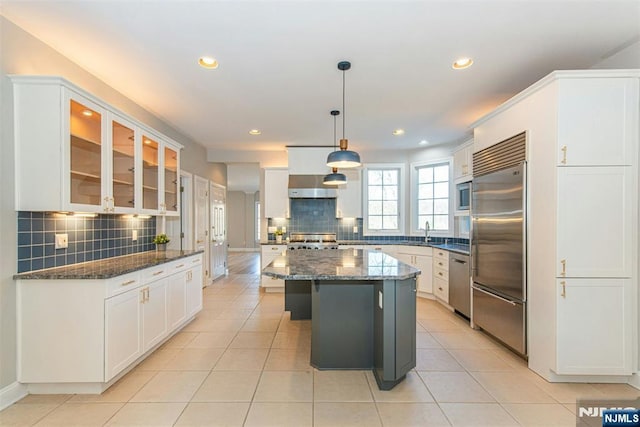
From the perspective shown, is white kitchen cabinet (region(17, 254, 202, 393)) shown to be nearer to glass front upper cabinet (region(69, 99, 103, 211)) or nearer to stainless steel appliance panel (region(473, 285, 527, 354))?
glass front upper cabinet (region(69, 99, 103, 211))

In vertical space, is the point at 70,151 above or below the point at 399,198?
above

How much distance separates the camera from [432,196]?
17.8ft

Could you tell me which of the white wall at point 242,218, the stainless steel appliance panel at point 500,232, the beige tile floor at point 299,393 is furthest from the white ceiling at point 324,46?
the white wall at point 242,218

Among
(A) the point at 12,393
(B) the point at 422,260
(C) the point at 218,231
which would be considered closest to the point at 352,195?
(B) the point at 422,260

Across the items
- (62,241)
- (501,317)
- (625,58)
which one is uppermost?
(625,58)

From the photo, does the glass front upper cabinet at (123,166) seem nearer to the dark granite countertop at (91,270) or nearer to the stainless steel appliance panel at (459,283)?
the dark granite countertop at (91,270)

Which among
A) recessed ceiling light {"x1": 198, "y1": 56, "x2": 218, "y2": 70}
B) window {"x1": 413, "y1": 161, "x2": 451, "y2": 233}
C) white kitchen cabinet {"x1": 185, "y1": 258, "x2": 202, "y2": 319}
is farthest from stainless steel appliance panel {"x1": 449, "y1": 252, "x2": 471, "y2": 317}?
recessed ceiling light {"x1": 198, "y1": 56, "x2": 218, "y2": 70}

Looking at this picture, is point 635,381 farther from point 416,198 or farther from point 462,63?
point 416,198

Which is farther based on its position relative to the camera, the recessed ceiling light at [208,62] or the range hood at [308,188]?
the range hood at [308,188]

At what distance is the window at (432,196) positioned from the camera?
5.24 metres

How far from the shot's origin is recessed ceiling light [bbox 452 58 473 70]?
256cm

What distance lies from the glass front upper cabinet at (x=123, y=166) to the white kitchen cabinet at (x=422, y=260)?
13.2 ft

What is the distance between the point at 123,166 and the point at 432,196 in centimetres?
476

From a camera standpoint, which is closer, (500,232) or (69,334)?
(69,334)
